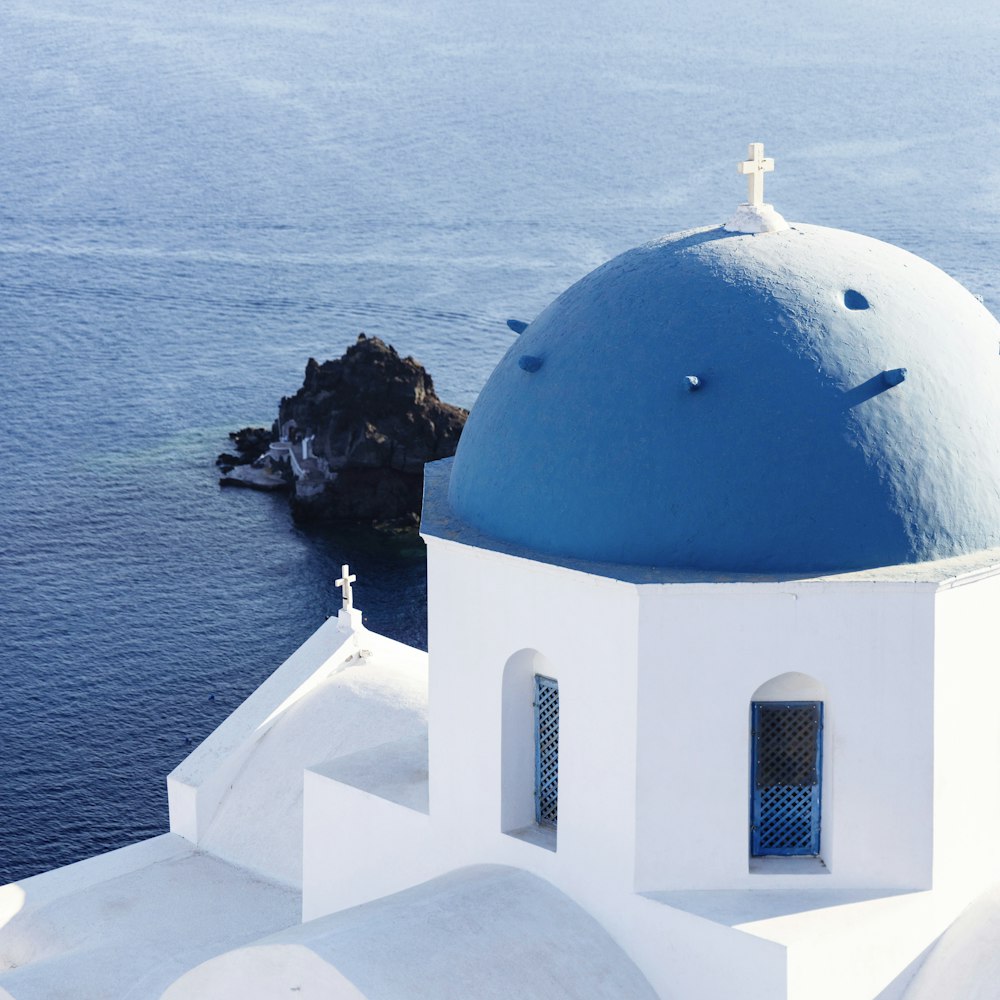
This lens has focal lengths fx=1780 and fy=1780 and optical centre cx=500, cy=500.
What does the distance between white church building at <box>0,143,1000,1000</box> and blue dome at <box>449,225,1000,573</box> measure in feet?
0.07

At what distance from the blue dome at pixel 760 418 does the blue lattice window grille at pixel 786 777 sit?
1.09m

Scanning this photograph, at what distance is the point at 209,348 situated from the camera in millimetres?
67688

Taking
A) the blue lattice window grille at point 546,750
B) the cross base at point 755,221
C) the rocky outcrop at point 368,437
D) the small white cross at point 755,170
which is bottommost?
the rocky outcrop at point 368,437

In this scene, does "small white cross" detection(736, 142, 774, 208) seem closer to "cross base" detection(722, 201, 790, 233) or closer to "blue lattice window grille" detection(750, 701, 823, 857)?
"cross base" detection(722, 201, 790, 233)

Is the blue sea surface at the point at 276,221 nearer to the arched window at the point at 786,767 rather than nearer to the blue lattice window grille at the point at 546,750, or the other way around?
the blue lattice window grille at the point at 546,750

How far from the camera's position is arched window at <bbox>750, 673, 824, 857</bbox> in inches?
474

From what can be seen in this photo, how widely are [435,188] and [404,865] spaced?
7074 cm

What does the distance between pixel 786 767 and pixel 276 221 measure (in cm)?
7152

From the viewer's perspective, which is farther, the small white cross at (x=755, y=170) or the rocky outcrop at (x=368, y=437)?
the rocky outcrop at (x=368, y=437)

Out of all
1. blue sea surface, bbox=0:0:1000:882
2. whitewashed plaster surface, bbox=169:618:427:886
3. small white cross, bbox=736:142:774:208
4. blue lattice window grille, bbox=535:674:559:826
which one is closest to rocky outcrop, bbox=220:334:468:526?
blue sea surface, bbox=0:0:1000:882

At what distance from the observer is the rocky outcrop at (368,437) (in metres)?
51.7

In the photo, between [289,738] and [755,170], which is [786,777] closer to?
[755,170]

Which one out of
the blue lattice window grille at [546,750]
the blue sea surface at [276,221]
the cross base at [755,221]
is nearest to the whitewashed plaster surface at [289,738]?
the blue lattice window grille at [546,750]

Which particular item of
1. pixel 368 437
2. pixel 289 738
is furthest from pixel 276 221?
pixel 289 738
